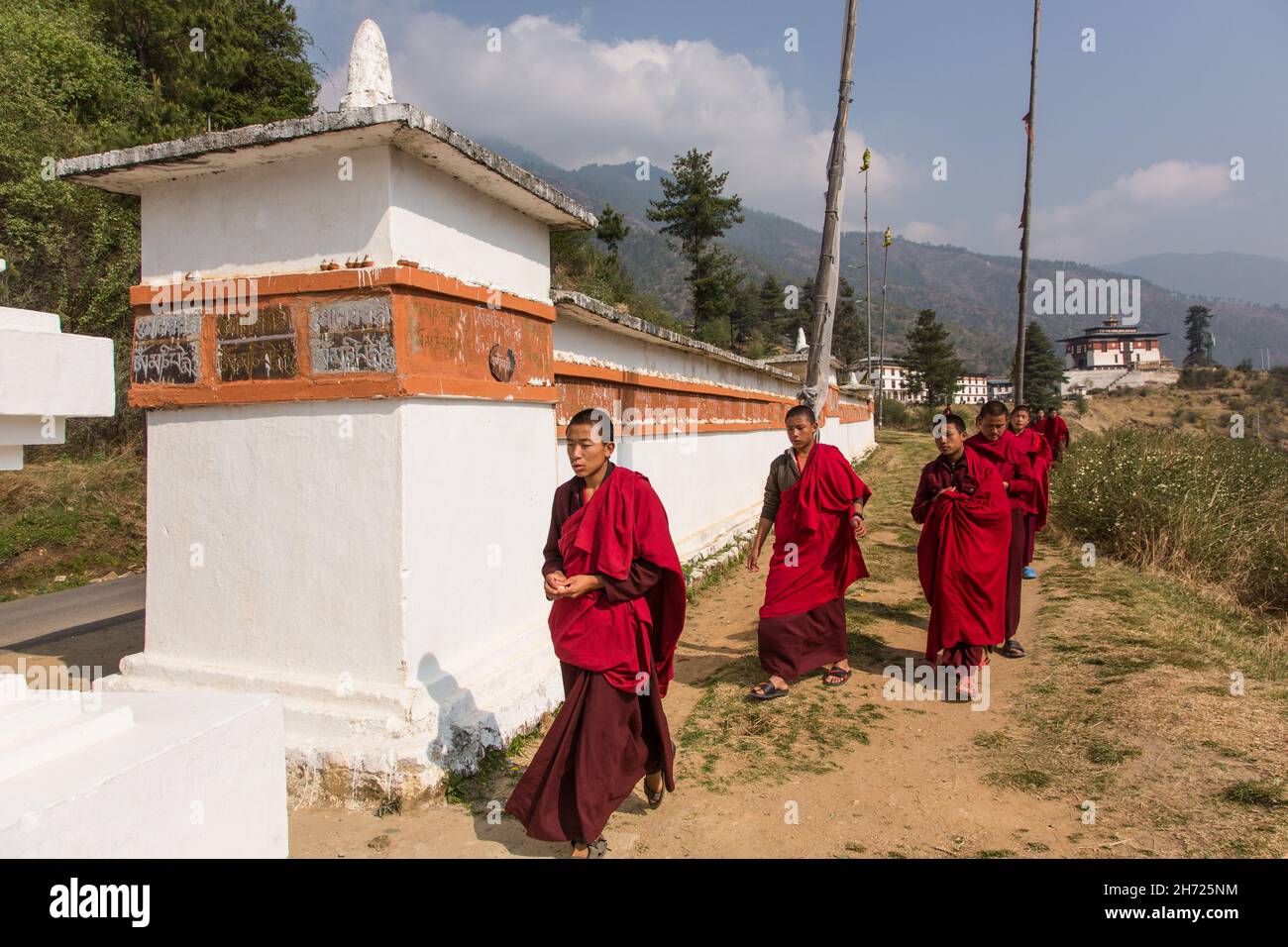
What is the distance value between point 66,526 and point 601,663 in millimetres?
11392

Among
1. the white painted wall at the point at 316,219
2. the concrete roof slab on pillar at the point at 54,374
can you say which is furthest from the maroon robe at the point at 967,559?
the concrete roof slab on pillar at the point at 54,374

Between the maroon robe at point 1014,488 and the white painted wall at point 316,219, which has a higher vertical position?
the white painted wall at point 316,219

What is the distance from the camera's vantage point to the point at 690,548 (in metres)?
8.55

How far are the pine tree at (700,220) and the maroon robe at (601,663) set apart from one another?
33152 mm

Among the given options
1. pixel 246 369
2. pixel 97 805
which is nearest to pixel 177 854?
pixel 97 805

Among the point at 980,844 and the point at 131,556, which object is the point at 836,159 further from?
the point at 131,556

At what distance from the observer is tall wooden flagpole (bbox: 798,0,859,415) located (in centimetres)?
843

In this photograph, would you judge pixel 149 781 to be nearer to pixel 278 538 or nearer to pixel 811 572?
pixel 278 538

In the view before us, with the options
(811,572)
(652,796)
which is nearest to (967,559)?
(811,572)

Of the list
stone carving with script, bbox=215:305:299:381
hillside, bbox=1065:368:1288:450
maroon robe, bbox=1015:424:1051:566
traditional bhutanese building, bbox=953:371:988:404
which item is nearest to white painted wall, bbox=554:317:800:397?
stone carving with script, bbox=215:305:299:381

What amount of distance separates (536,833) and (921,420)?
49.4m

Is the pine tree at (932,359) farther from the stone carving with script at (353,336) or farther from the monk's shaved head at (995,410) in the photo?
the stone carving with script at (353,336)

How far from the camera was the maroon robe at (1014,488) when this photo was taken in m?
5.97

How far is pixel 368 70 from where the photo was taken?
403cm
